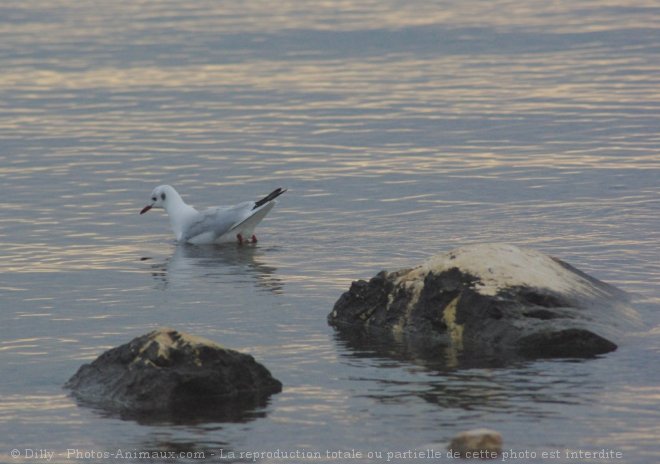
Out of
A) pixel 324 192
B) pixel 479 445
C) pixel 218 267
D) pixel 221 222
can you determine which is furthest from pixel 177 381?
pixel 324 192

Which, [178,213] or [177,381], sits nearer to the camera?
[177,381]

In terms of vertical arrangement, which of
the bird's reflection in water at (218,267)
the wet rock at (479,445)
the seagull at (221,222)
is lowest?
the wet rock at (479,445)

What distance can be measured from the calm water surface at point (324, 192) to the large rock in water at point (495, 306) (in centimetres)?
36

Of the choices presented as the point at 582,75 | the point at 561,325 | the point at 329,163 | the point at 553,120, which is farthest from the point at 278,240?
the point at 582,75

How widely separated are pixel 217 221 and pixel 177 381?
311 inches

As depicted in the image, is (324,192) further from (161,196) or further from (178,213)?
(178,213)

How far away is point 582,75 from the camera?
31219 millimetres

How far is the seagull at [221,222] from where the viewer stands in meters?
19.4

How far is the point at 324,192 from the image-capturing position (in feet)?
72.5

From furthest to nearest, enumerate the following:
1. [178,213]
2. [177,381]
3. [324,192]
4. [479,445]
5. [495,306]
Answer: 1. [324,192]
2. [178,213]
3. [495,306]
4. [177,381]
5. [479,445]

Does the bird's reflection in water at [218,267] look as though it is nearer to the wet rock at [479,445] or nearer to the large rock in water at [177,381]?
the large rock in water at [177,381]

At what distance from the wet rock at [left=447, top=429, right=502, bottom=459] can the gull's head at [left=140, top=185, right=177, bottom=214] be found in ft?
33.7

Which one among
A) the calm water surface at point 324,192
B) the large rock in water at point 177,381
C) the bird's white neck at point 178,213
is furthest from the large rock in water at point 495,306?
the bird's white neck at point 178,213

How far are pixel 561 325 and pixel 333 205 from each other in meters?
8.34
